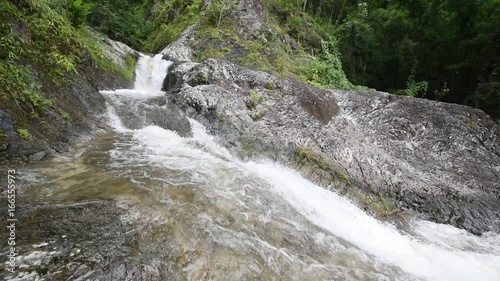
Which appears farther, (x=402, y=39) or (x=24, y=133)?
(x=402, y=39)

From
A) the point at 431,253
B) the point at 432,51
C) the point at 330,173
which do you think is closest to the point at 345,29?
the point at 432,51

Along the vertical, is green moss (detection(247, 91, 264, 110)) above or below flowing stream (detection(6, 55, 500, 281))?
above

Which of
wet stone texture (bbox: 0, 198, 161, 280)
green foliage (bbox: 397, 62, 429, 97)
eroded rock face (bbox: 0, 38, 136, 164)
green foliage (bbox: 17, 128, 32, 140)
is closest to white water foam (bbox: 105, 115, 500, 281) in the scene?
eroded rock face (bbox: 0, 38, 136, 164)

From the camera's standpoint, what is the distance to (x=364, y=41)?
19.1m

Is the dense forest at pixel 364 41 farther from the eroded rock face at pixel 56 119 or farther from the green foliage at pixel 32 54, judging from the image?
the eroded rock face at pixel 56 119

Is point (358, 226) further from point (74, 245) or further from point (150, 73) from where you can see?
point (150, 73)

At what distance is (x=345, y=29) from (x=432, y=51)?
17.6 ft

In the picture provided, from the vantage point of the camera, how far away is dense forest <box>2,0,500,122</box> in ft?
49.9

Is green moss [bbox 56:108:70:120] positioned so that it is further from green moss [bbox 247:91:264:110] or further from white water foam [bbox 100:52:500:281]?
green moss [bbox 247:91:264:110]

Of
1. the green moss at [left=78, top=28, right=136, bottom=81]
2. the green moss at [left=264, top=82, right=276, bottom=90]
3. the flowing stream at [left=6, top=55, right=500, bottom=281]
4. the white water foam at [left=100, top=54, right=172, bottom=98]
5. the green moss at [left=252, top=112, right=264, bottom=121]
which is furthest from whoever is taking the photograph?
the white water foam at [left=100, top=54, right=172, bottom=98]

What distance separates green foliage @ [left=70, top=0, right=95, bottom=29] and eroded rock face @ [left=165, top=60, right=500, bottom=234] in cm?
366

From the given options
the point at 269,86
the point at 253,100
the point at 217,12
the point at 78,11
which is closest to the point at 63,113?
the point at 253,100

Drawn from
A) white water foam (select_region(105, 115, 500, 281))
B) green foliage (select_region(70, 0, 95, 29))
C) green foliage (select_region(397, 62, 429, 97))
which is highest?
green foliage (select_region(397, 62, 429, 97))

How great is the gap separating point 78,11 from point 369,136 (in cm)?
1010
